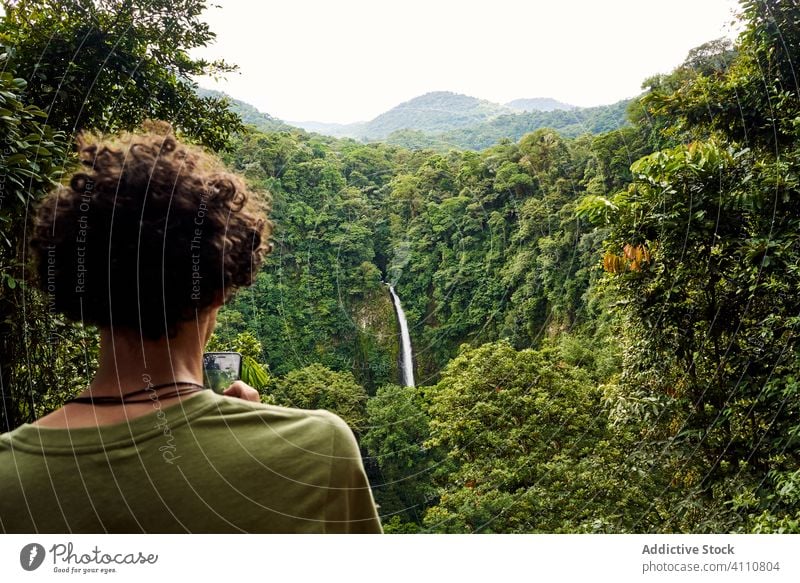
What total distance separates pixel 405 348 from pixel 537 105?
40.9 inches

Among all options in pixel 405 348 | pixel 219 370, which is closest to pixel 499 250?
pixel 405 348

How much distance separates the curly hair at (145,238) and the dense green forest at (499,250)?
94 centimetres

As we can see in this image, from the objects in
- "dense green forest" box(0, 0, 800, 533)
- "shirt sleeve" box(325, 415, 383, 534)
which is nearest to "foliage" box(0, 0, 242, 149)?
"dense green forest" box(0, 0, 800, 533)

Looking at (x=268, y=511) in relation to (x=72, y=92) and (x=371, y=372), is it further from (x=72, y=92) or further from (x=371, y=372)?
(x=72, y=92)

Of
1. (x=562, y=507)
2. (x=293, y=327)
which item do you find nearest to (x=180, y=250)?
(x=293, y=327)

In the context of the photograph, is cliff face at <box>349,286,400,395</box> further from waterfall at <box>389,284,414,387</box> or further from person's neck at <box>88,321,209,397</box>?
person's neck at <box>88,321,209,397</box>

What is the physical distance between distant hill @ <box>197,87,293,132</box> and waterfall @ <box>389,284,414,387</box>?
683mm

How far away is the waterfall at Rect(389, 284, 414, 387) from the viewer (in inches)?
73.5

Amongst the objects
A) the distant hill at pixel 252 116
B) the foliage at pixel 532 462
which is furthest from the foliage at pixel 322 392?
the foliage at pixel 532 462

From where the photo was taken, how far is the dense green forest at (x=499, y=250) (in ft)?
5.91

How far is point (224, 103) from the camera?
1.93 m

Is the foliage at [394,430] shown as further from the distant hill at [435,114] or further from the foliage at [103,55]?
the foliage at [103,55]

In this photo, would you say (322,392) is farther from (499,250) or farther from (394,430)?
(499,250)
